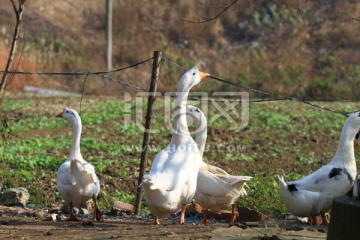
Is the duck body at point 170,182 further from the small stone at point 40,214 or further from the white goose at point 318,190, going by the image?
the small stone at point 40,214

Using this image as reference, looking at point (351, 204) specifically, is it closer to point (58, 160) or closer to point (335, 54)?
point (58, 160)

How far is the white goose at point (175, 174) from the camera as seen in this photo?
970 centimetres

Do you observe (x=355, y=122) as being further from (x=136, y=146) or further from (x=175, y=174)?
(x=136, y=146)

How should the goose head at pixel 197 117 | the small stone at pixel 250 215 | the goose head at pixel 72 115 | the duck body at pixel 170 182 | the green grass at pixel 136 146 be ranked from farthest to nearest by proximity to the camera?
1. the green grass at pixel 136 146
2. the goose head at pixel 72 115
3. the goose head at pixel 197 117
4. the small stone at pixel 250 215
5. the duck body at pixel 170 182

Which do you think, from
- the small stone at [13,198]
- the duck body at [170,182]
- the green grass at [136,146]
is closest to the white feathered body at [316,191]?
the duck body at [170,182]

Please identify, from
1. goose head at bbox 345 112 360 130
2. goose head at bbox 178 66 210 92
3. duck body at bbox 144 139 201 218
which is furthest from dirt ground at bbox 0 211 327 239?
goose head at bbox 178 66 210 92

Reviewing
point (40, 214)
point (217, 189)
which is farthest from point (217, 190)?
point (40, 214)

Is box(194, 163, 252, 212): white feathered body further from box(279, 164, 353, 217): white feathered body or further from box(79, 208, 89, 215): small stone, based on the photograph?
box(79, 208, 89, 215): small stone

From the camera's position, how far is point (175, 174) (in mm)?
9930

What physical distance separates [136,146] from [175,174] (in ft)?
29.7

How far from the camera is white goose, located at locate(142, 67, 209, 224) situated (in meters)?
A: 9.70

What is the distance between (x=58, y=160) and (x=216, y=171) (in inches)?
219

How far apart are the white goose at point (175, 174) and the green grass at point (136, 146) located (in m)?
1.71

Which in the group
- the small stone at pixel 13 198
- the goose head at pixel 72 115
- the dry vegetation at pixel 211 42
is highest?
the dry vegetation at pixel 211 42
